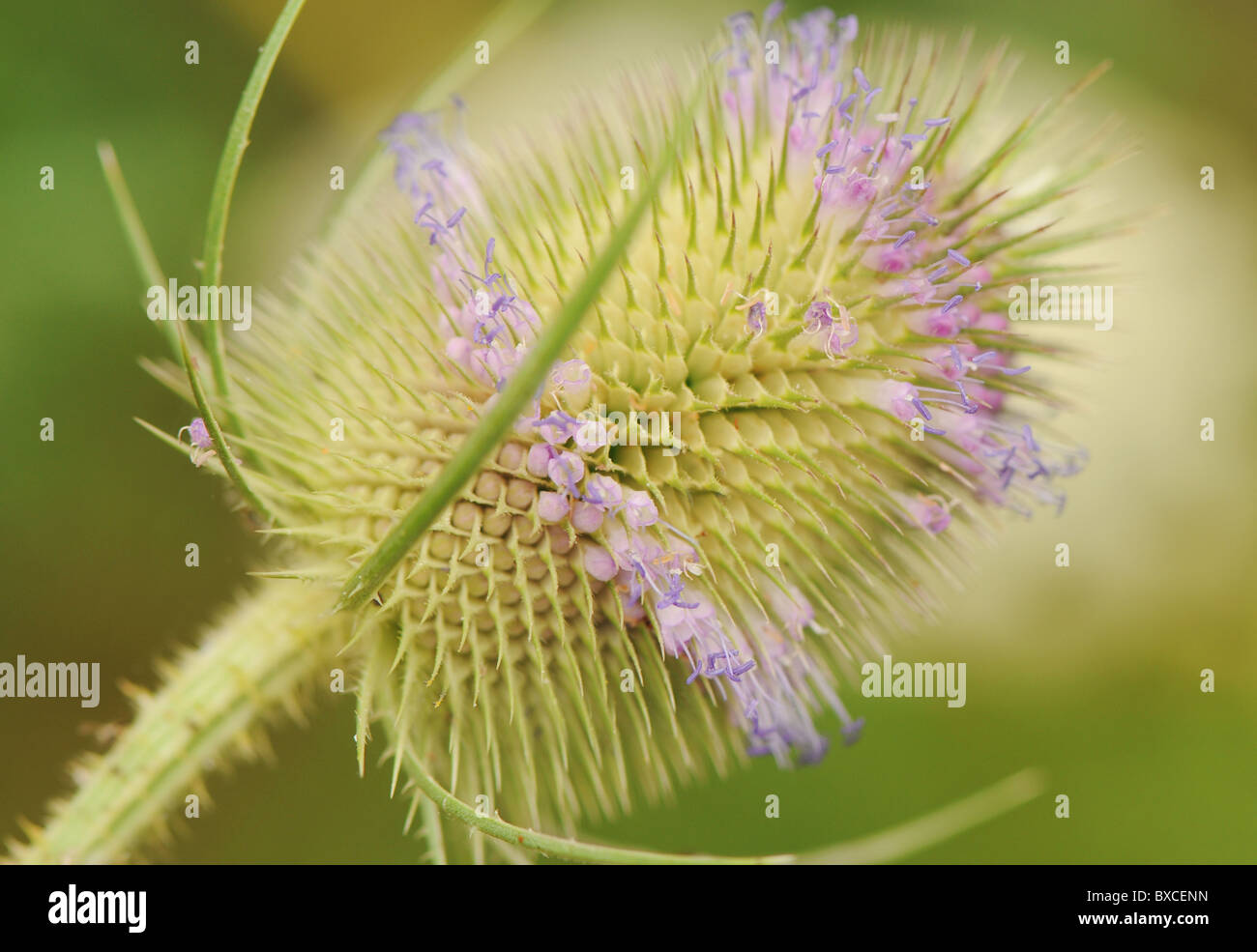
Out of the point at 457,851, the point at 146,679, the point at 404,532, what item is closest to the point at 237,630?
the point at 457,851

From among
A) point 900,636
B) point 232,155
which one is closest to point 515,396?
point 232,155

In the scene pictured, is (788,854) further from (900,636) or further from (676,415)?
(676,415)

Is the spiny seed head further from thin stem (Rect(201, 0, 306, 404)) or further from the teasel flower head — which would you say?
thin stem (Rect(201, 0, 306, 404))

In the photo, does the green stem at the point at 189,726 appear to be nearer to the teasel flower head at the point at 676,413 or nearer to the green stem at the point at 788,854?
the teasel flower head at the point at 676,413

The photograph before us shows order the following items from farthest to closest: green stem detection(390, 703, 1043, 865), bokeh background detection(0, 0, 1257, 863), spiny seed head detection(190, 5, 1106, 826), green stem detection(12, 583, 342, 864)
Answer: bokeh background detection(0, 0, 1257, 863)
green stem detection(12, 583, 342, 864)
spiny seed head detection(190, 5, 1106, 826)
green stem detection(390, 703, 1043, 865)

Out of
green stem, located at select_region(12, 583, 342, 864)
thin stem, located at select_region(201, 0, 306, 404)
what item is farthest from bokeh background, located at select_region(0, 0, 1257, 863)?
thin stem, located at select_region(201, 0, 306, 404)
